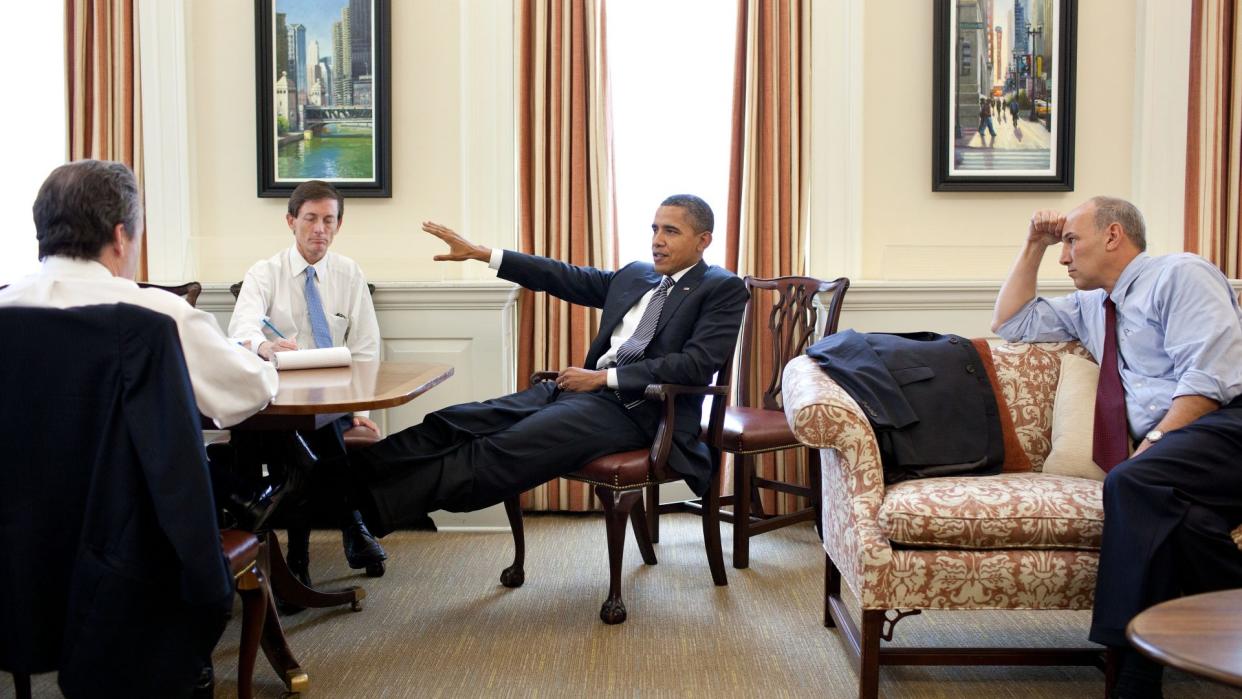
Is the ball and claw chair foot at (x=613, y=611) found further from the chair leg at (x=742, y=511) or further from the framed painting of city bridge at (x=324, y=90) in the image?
the framed painting of city bridge at (x=324, y=90)

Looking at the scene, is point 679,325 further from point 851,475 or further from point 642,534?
point 851,475

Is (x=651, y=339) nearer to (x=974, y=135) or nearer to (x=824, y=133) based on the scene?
(x=824, y=133)

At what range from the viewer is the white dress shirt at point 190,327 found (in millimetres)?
1907

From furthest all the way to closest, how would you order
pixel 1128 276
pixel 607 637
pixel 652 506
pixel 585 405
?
pixel 652 506
pixel 585 405
pixel 607 637
pixel 1128 276

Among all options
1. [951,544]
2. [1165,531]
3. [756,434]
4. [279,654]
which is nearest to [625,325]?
[756,434]

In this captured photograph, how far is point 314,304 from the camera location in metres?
3.55

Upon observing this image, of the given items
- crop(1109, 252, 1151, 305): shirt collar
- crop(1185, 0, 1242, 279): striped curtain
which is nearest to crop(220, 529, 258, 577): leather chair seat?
crop(1109, 252, 1151, 305): shirt collar

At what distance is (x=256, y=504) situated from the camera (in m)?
2.44

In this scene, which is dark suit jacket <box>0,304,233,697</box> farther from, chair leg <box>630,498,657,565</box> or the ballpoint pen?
chair leg <box>630,498,657,565</box>

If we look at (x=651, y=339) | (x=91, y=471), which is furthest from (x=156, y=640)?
(x=651, y=339)

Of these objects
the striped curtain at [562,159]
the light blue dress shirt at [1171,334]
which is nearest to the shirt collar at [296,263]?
the striped curtain at [562,159]

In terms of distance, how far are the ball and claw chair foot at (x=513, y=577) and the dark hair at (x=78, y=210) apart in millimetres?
1829

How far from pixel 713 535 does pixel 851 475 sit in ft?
3.26

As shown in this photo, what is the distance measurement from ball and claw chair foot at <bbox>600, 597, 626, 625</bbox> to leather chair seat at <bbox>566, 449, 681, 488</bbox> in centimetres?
37
